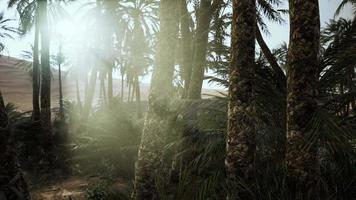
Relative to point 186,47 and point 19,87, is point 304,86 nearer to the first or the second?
point 186,47

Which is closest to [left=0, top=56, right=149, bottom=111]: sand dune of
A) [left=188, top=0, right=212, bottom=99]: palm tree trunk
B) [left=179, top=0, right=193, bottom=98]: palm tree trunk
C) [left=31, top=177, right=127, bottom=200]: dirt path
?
[left=31, top=177, right=127, bottom=200]: dirt path

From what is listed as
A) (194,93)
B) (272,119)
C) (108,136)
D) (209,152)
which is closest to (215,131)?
(209,152)

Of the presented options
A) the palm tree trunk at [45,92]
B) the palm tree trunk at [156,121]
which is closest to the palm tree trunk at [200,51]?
the palm tree trunk at [156,121]

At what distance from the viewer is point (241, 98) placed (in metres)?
4.70

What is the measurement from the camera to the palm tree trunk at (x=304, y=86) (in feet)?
13.3

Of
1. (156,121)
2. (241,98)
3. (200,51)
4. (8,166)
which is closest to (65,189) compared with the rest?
(200,51)

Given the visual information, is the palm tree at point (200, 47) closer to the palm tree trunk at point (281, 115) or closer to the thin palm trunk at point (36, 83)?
the palm tree trunk at point (281, 115)

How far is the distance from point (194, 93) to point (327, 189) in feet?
21.9

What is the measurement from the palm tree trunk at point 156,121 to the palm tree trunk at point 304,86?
2568 millimetres

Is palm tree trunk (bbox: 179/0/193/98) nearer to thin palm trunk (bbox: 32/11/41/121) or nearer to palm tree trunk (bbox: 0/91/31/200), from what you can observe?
palm tree trunk (bbox: 0/91/31/200)

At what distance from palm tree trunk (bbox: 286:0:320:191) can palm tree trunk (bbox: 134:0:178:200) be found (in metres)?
2.57

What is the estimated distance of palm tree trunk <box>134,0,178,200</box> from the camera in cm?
607

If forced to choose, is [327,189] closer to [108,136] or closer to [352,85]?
[352,85]

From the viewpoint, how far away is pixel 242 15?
4.80 meters
